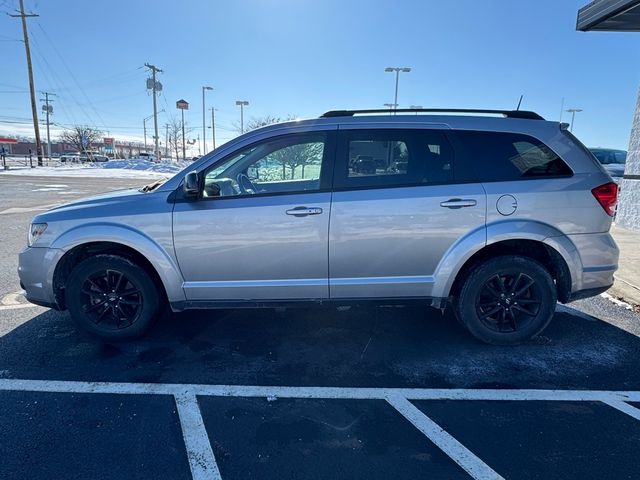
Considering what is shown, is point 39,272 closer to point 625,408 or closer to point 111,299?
point 111,299

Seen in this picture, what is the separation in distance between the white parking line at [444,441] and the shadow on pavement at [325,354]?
286 mm

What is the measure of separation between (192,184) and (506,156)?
2671 millimetres

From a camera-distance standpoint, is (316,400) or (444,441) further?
(316,400)

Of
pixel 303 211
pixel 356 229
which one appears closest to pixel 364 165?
pixel 356 229

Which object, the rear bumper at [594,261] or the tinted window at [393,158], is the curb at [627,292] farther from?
the tinted window at [393,158]

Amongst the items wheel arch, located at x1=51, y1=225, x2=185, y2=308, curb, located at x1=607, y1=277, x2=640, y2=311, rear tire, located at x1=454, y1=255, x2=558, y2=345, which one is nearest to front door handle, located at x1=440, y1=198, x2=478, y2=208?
rear tire, located at x1=454, y1=255, x2=558, y2=345

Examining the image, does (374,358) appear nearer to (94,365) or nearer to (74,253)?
(94,365)

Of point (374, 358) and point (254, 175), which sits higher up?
point (254, 175)

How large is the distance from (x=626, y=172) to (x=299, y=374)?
8.94 meters

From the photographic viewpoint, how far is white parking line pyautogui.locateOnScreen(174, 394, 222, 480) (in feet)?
7.16

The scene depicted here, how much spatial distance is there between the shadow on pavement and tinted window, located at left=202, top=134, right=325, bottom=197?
1.39 meters

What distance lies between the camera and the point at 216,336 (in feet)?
12.5

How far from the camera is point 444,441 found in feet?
7.95


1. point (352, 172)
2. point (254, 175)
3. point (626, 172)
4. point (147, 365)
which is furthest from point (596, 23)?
point (147, 365)
